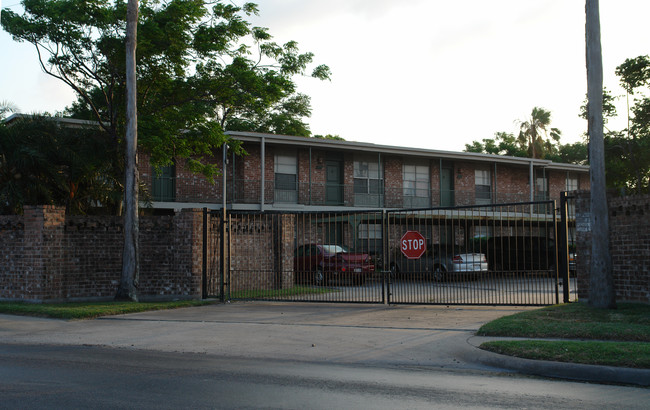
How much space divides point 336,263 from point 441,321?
4.40 metres

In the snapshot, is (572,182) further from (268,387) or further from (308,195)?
(268,387)

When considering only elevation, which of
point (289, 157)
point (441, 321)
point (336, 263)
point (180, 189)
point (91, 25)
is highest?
point (91, 25)

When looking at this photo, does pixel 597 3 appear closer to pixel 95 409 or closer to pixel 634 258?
pixel 634 258

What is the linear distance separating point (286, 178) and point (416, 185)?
7.51 m

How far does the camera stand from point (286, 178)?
28.4 meters

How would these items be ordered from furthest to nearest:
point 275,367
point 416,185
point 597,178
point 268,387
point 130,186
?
point 416,185, point 130,186, point 597,178, point 275,367, point 268,387

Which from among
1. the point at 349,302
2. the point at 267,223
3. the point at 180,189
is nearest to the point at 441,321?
the point at 349,302

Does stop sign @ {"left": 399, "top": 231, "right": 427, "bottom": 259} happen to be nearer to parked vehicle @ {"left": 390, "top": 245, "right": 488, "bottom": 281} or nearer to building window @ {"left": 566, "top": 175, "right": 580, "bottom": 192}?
parked vehicle @ {"left": 390, "top": 245, "right": 488, "bottom": 281}

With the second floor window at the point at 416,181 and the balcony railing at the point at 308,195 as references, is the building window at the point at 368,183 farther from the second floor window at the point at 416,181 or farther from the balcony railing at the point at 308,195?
the second floor window at the point at 416,181

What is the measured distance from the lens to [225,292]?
1559cm

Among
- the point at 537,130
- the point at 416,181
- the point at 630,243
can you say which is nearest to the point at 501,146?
the point at 537,130

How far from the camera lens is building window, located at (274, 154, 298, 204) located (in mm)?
27812

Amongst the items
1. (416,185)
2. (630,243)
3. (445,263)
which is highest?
(416,185)

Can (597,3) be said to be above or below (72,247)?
above
